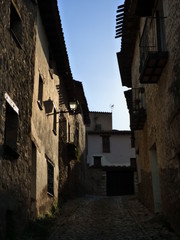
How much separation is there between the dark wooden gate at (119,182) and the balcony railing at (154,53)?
20067 millimetres

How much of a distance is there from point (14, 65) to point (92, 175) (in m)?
22.5

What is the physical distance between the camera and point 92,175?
30.2m

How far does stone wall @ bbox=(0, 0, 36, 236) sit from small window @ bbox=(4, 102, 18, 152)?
21 centimetres

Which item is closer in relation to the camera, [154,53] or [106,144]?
[154,53]

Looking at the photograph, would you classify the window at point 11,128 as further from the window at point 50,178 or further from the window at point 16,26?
the window at point 50,178

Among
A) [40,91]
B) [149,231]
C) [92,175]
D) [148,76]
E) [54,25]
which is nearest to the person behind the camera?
[149,231]

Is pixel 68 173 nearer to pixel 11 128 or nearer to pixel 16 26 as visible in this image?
pixel 11 128

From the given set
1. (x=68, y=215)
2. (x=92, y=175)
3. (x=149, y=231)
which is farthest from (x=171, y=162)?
(x=92, y=175)

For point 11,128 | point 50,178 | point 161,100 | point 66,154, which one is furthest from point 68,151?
point 11,128

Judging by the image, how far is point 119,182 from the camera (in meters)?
30.0

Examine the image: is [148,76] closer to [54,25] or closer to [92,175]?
[54,25]

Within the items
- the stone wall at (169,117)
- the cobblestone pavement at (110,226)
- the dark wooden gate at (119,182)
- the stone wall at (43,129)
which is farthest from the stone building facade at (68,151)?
the dark wooden gate at (119,182)

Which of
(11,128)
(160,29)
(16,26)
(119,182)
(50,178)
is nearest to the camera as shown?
(11,128)

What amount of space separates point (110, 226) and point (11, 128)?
4.05m
